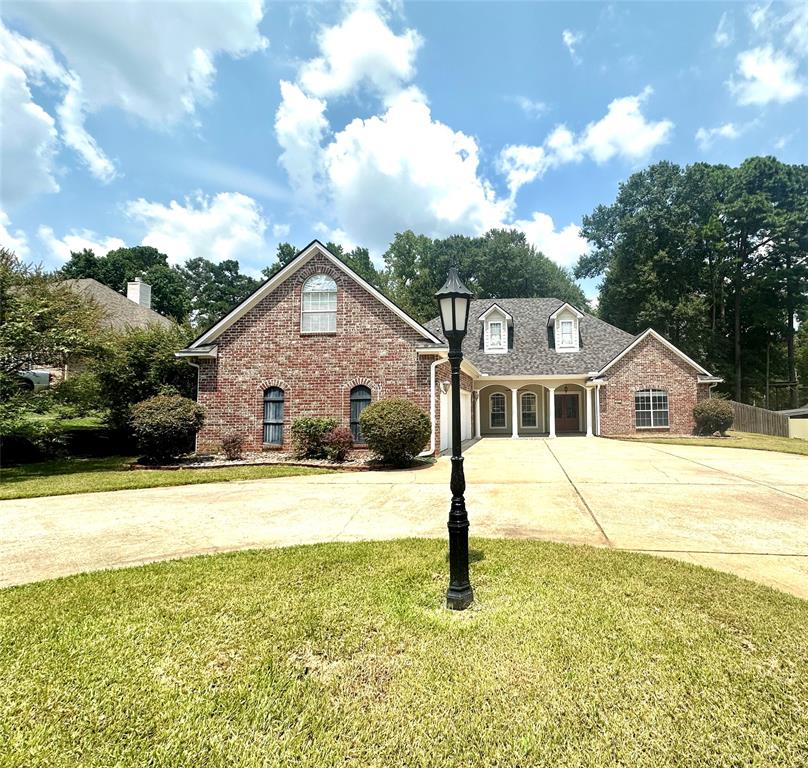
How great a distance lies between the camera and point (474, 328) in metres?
24.8

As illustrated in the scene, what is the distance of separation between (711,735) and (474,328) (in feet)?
76.2

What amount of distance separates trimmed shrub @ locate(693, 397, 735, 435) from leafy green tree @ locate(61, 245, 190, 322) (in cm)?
4997

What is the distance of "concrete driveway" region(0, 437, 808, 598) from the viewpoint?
4.98m

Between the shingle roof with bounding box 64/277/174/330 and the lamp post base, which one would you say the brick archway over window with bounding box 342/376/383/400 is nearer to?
the lamp post base

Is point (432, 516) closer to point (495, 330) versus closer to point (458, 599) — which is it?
point (458, 599)

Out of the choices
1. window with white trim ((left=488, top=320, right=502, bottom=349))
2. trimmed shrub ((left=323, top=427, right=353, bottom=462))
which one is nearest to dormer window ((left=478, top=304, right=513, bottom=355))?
window with white trim ((left=488, top=320, right=502, bottom=349))

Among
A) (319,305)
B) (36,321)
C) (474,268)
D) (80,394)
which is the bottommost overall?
(80,394)

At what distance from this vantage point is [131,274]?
50625mm

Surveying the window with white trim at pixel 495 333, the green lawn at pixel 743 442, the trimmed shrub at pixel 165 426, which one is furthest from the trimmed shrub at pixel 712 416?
the trimmed shrub at pixel 165 426

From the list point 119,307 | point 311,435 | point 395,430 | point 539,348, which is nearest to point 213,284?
point 119,307

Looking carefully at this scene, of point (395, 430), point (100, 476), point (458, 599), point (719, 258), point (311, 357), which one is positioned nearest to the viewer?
point (458, 599)

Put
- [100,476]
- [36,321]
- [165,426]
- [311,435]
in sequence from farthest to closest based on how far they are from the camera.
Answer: [311,435] < [36,321] < [165,426] < [100,476]

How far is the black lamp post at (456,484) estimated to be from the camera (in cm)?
368

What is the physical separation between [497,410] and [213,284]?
49.0m
